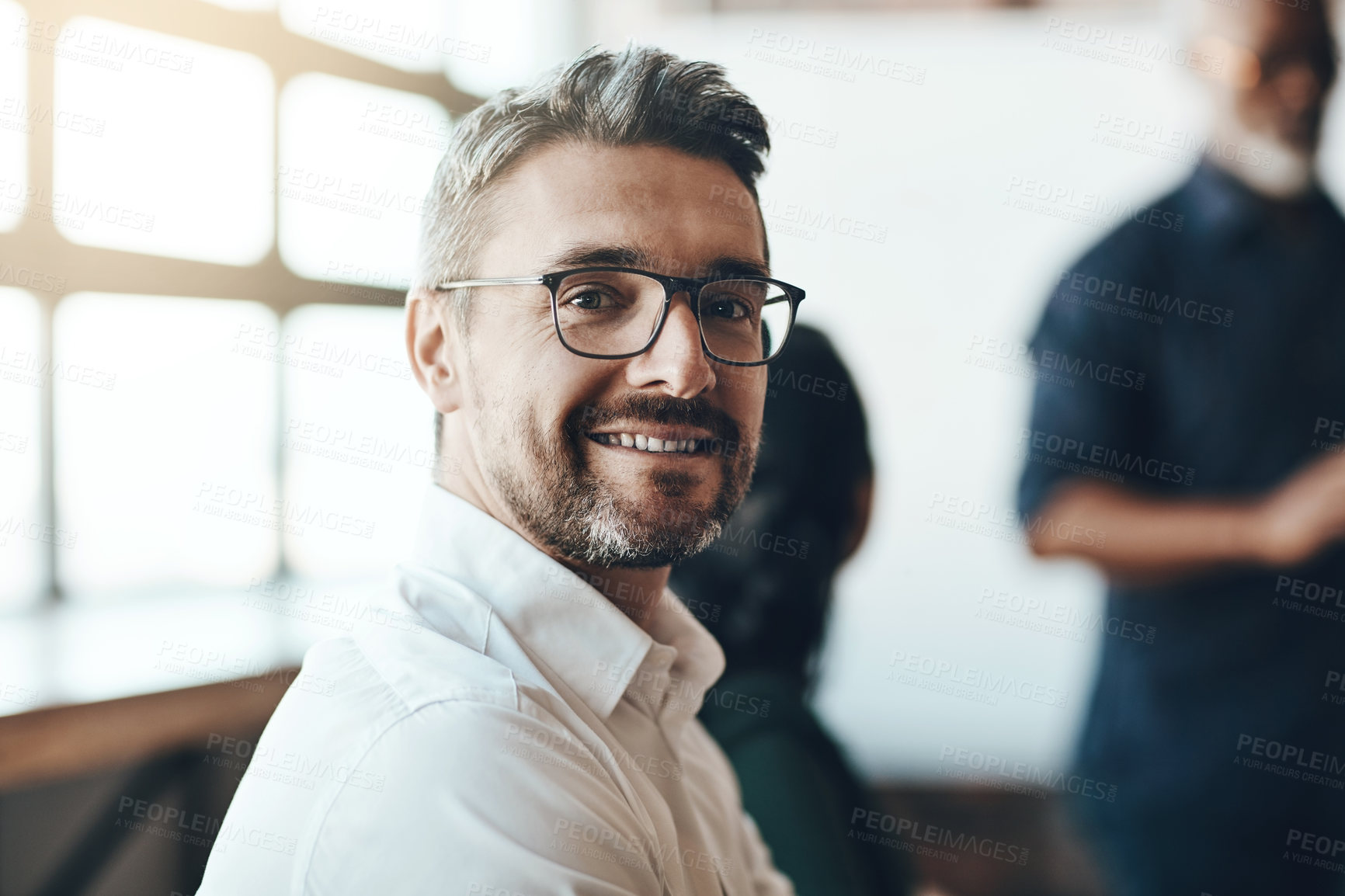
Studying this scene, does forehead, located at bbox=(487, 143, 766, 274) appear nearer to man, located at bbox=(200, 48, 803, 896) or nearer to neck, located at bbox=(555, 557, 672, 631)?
man, located at bbox=(200, 48, 803, 896)

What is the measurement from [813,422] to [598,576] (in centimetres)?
41

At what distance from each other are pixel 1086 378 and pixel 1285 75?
513 mm

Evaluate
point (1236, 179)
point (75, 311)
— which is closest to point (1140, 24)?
point (1236, 179)

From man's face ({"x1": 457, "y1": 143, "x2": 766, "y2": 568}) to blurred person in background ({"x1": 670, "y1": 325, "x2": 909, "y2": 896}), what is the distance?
11.3 inches

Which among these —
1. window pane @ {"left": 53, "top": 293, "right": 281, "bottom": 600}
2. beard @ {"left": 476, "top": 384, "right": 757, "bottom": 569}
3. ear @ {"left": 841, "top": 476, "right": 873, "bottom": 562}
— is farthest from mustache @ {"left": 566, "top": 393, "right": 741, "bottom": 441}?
ear @ {"left": 841, "top": 476, "right": 873, "bottom": 562}

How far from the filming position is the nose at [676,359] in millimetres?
425

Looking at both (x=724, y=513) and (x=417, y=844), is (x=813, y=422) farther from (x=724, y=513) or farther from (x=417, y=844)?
(x=417, y=844)

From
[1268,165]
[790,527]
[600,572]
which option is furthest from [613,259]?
[1268,165]

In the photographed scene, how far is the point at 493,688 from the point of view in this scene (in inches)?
15.4

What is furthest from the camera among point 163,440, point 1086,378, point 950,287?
point 950,287

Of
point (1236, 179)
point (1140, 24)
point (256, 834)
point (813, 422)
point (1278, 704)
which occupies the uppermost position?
point (1140, 24)

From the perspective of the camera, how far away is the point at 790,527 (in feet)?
2.81

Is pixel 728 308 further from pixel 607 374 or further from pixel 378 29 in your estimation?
pixel 378 29

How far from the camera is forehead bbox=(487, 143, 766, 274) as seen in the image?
426 millimetres
